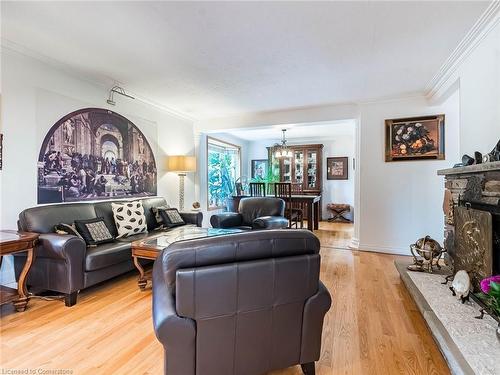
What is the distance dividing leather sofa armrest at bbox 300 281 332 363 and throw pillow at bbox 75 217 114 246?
2340 mm

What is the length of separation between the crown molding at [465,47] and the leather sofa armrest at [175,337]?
9.57 ft

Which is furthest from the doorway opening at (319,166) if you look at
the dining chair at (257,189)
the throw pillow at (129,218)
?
the throw pillow at (129,218)

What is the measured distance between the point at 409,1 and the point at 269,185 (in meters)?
4.31

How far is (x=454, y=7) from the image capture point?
1.98m

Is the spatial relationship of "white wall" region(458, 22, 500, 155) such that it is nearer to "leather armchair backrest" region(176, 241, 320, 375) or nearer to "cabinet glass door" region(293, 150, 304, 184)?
"leather armchair backrest" region(176, 241, 320, 375)

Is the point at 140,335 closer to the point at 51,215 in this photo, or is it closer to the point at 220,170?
the point at 51,215

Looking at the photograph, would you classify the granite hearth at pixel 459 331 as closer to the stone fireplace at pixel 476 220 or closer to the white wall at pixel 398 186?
A: the stone fireplace at pixel 476 220

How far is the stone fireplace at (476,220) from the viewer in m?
1.77

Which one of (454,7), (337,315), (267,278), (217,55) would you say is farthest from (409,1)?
(337,315)

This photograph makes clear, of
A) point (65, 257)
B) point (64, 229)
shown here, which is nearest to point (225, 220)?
point (64, 229)

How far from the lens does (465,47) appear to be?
254 cm

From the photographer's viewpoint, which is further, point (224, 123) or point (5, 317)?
point (224, 123)

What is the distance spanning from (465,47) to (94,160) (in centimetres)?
425

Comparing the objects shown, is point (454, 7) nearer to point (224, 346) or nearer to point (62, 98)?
point (224, 346)
